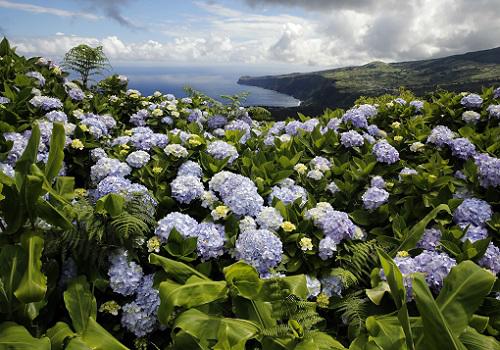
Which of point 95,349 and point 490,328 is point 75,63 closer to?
point 95,349

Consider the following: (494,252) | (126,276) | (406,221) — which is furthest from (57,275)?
(494,252)

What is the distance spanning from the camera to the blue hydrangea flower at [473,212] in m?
3.17

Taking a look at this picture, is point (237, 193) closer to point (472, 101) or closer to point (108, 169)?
point (108, 169)

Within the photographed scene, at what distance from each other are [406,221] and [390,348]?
1595 mm

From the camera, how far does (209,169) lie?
A: 3533 millimetres

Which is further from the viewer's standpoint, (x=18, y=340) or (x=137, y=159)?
(x=137, y=159)

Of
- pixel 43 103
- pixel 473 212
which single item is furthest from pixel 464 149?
pixel 43 103

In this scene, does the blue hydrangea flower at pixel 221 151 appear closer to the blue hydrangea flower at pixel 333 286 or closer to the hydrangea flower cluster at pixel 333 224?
the hydrangea flower cluster at pixel 333 224

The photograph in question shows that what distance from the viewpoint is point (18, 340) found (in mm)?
2059

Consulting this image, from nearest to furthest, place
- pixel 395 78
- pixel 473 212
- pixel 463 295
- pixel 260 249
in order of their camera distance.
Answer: pixel 463 295
pixel 260 249
pixel 473 212
pixel 395 78

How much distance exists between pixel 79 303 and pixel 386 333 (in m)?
1.83

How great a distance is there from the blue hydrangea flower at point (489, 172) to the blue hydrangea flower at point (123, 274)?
2.94m

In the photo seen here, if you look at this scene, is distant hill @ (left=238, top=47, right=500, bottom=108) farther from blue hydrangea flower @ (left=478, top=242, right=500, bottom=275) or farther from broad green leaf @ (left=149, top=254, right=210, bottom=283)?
broad green leaf @ (left=149, top=254, right=210, bottom=283)

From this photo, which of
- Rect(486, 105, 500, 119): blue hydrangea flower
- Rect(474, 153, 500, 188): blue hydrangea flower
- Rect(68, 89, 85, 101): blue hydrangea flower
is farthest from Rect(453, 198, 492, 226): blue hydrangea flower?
Rect(68, 89, 85, 101): blue hydrangea flower
